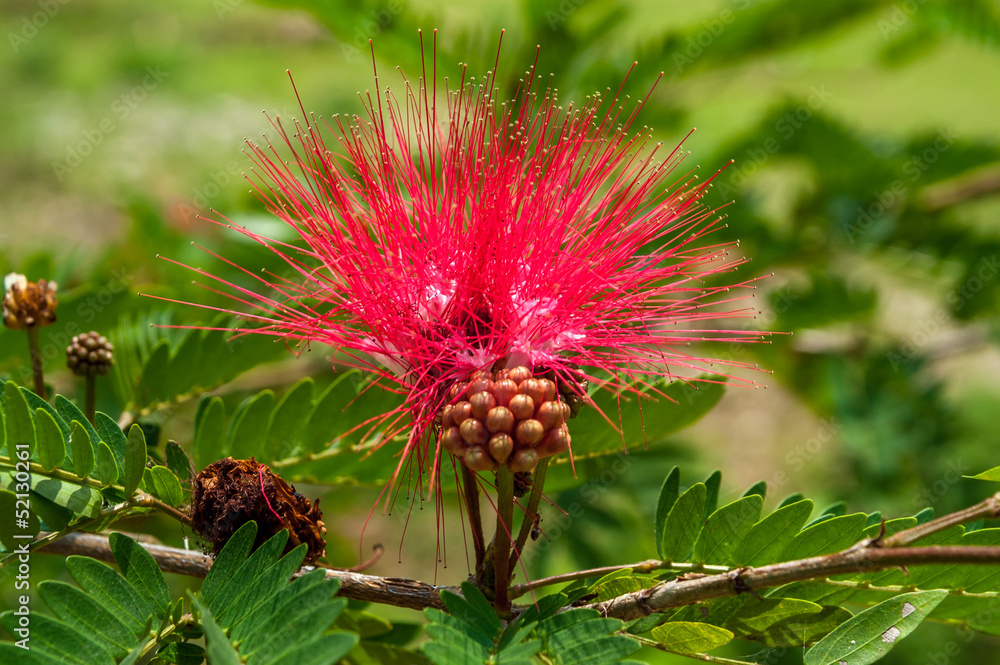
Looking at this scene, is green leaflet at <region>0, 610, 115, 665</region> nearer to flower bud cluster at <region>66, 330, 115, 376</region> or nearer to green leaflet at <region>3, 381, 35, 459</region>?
green leaflet at <region>3, 381, 35, 459</region>

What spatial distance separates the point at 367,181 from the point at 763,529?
3.19 feet

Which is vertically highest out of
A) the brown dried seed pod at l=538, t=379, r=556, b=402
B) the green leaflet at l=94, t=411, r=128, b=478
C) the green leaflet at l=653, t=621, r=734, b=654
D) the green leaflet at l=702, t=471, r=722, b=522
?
the green leaflet at l=94, t=411, r=128, b=478

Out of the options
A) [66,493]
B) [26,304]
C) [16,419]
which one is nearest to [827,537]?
[66,493]

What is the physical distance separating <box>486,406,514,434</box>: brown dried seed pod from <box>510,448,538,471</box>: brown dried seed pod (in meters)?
0.04

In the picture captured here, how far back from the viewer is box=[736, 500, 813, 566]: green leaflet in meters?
1.30

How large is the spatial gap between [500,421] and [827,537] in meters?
0.59

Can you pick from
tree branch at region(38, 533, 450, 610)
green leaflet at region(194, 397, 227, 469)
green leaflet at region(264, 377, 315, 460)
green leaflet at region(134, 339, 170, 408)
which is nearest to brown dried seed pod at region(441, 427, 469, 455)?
tree branch at region(38, 533, 450, 610)

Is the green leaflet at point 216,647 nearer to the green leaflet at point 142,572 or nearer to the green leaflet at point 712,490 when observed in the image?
the green leaflet at point 142,572

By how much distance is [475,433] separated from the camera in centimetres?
122

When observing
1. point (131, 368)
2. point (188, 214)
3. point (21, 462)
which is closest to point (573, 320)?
point (21, 462)

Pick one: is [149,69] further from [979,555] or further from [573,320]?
[979,555]

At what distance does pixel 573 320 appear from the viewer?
1.50m

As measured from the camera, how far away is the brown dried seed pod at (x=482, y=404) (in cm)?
124

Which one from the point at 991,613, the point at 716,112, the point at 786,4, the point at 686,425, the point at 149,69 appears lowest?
the point at 991,613
